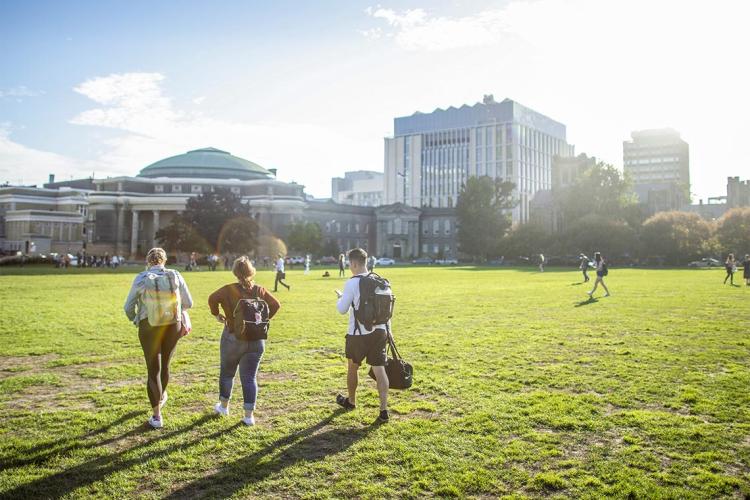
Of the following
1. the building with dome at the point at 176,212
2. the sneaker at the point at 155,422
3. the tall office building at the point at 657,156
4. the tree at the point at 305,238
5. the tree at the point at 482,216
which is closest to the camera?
the sneaker at the point at 155,422

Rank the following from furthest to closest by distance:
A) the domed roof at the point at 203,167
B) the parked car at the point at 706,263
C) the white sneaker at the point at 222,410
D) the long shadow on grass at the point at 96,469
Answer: the domed roof at the point at 203,167 < the parked car at the point at 706,263 < the white sneaker at the point at 222,410 < the long shadow on grass at the point at 96,469

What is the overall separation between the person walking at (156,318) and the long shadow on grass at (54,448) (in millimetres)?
584

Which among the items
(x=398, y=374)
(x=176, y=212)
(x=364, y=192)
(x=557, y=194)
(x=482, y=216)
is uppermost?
(x=364, y=192)

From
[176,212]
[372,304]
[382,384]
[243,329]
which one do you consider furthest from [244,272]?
[176,212]

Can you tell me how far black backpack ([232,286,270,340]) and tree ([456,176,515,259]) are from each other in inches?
3196

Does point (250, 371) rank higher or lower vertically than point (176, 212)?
lower

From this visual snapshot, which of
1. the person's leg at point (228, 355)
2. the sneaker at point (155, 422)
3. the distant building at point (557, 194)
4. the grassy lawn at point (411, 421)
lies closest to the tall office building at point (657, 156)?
the distant building at point (557, 194)

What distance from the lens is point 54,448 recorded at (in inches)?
240

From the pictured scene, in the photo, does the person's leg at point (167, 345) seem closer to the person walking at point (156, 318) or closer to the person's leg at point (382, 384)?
the person walking at point (156, 318)

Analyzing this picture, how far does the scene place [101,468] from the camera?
5613 mm

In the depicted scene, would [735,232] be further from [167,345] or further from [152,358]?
[152,358]

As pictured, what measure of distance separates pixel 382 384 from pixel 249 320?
1860 millimetres

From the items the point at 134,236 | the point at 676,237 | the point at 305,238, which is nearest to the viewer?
the point at 676,237

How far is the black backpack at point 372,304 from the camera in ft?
23.3
